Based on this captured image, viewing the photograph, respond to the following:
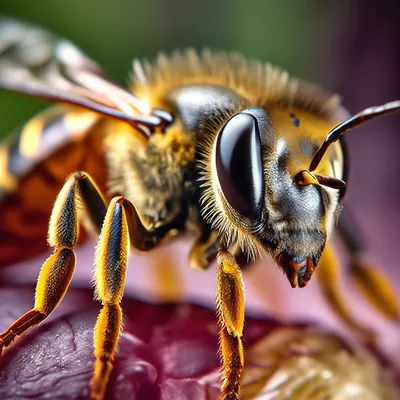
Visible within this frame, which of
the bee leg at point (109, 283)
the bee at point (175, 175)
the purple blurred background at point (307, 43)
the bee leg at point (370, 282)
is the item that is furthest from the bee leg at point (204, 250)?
the purple blurred background at point (307, 43)

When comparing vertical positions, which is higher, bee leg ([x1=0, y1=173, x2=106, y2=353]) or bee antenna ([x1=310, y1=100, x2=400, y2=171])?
bee antenna ([x1=310, y1=100, x2=400, y2=171])

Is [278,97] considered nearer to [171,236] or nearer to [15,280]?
[171,236]

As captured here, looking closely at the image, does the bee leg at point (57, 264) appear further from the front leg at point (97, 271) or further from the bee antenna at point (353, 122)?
the bee antenna at point (353, 122)

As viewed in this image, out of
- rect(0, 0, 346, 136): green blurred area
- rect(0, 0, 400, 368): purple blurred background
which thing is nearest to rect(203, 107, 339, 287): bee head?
rect(0, 0, 400, 368): purple blurred background

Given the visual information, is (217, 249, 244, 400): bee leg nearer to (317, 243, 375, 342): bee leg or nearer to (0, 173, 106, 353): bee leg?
(0, 173, 106, 353): bee leg

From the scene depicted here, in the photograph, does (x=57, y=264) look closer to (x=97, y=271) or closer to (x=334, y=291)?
(x=97, y=271)

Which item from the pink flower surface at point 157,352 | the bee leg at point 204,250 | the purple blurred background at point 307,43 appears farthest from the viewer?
the purple blurred background at point 307,43

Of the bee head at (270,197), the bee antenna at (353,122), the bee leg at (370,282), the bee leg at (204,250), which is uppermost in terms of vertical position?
the bee antenna at (353,122)

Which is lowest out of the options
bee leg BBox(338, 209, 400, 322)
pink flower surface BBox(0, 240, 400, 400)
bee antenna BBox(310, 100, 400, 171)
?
pink flower surface BBox(0, 240, 400, 400)
